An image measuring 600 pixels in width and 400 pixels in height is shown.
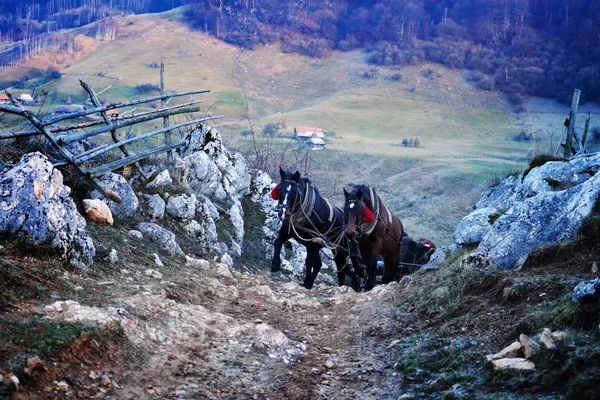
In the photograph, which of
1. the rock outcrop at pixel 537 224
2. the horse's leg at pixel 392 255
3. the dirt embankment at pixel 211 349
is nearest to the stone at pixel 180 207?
the dirt embankment at pixel 211 349

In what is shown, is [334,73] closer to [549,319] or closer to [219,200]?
[219,200]

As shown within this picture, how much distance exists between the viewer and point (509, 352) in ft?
14.0

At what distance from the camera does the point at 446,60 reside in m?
71.1

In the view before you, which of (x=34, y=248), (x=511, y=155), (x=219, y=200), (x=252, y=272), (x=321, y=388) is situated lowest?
(x=511, y=155)

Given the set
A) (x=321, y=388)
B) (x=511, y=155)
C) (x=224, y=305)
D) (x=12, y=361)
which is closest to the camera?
(x=12, y=361)

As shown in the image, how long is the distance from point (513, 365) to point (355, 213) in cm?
519

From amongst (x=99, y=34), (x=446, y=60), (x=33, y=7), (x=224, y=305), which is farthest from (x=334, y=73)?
(x=224, y=305)

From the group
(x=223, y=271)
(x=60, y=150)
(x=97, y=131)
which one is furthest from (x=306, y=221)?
(x=60, y=150)

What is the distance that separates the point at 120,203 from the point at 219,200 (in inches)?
135

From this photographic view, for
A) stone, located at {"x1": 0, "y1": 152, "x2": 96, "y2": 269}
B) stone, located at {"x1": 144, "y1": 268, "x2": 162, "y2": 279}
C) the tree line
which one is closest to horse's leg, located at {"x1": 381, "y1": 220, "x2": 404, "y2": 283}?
stone, located at {"x1": 144, "y1": 268, "x2": 162, "y2": 279}

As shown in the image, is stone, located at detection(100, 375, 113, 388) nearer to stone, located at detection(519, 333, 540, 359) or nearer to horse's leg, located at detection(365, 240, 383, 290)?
stone, located at detection(519, 333, 540, 359)

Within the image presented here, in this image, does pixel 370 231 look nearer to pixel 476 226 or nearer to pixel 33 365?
pixel 476 226

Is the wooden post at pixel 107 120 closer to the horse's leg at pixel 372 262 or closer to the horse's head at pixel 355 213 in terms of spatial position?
the horse's head at pixel 355 213

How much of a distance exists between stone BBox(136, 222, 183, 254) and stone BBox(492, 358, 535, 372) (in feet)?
17.9
